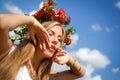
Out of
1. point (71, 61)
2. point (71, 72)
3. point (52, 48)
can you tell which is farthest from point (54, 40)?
point (71, 72)

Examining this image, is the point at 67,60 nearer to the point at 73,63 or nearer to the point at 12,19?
the point at 73,63

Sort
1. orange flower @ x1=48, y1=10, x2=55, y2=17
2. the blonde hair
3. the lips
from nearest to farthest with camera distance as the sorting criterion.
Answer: the blonde hair < the lips < orange flower @ x1=48, y1=10, x2=55, y2=17

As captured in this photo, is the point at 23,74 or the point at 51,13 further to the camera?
the point at 51,13

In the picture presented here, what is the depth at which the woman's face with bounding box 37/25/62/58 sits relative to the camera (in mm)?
4215

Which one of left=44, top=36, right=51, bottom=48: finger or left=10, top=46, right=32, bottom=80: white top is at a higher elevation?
left=44, top=36, right=51, bottom=48: finger

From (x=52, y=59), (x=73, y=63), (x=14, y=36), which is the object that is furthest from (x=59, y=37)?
(x=14, y=36)

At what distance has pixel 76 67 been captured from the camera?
4.98 m

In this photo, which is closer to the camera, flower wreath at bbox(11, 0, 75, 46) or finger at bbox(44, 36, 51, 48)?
finger at bbox(44, 36, 51, 48)

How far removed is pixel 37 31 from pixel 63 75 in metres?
1.26

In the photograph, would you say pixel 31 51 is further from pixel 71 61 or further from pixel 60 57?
pixel 71 61

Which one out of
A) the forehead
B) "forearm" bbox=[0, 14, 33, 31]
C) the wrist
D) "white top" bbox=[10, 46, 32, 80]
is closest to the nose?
the forehead

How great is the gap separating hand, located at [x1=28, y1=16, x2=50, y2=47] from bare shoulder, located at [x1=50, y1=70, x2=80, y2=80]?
906mm

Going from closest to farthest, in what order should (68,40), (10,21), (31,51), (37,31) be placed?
1. (10,21)
2. (37,31)
3. (31,51)
4. (68,40)

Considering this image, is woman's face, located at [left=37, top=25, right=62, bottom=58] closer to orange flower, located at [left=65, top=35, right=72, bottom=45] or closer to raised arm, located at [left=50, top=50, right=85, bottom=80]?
raised arm, located at [left=50, top=50, right=85, bottom=80]
